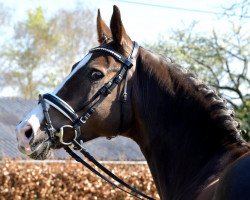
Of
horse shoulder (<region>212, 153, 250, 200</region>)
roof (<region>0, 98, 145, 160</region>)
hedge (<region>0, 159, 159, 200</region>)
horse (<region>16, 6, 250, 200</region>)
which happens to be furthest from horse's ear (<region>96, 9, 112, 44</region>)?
roof (<region>0, 98, 145, 160</region>)

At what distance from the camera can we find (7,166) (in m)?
10.9

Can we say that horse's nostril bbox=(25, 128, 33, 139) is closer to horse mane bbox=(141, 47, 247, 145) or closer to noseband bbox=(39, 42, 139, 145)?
noseband bbox=(39, 42, 139, 145)

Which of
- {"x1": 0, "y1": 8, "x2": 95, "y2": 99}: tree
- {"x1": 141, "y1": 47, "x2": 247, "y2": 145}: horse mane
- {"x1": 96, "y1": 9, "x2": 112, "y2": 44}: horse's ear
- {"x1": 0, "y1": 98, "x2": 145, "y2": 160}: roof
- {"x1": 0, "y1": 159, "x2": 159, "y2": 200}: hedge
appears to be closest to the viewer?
{"x1": 141, "y1": 47, "x2": 247, "y2": 145}: horse mane

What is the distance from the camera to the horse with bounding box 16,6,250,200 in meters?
4.01

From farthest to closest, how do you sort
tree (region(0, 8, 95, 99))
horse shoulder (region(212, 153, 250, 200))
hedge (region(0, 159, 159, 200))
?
tree (region(0, 8, 95, 99))
hedge (region(0, 159, 159, 200))
horse shoulder (region(212, 153, 250, 200))

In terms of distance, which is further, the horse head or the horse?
the horse head

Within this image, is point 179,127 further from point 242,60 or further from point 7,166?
point 242,60

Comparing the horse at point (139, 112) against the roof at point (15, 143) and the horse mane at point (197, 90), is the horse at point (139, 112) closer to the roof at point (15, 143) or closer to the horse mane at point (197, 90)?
the horse mane at point (197, 90)

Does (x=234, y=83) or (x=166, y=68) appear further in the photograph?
(x=234, y=83)

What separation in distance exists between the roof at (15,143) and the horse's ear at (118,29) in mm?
14641

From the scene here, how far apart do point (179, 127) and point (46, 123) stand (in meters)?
0.96

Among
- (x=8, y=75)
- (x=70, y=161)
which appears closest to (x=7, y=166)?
(x=70, y=161)

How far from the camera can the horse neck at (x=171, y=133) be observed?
3.94 meters

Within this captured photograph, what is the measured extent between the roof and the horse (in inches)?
576
